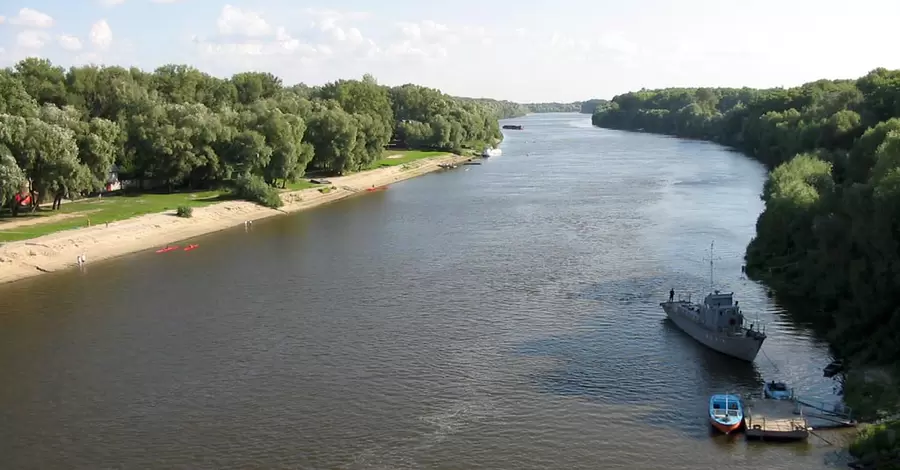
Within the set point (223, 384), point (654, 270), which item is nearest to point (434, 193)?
point (654, 270)

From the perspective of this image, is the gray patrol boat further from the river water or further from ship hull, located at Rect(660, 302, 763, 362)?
the river water

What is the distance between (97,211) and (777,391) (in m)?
54.3

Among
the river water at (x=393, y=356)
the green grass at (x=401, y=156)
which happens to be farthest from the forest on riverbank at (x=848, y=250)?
the green grass at (x=401, y=156)

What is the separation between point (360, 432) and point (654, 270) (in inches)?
1038

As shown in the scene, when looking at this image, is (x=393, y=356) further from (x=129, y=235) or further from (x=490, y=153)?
(x=490, y=153)

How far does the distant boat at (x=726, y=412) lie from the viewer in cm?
2670

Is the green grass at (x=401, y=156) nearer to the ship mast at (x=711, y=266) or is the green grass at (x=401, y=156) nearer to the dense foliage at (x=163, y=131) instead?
the dense foliage at (x=163, y=131)

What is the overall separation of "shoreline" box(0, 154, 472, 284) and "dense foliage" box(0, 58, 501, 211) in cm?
355

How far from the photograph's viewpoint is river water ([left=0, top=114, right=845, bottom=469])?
86.8ft

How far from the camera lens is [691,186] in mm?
90562

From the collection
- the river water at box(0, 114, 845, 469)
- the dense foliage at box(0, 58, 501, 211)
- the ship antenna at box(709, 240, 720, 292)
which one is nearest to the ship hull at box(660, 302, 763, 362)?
the river water at box(0, 114, 845, 469)

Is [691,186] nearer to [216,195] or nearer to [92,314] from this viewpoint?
[216,195]

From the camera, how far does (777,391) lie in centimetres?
2898

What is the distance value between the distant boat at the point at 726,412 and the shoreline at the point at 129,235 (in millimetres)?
39805
